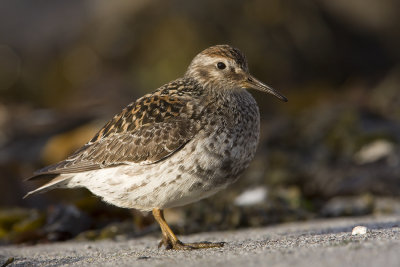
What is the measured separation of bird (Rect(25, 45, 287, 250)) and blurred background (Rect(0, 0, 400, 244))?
1362 mm

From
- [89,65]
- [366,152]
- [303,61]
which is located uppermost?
[89,65]

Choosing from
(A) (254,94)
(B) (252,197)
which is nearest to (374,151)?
(B) (252,197)

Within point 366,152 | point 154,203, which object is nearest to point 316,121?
point 366,152

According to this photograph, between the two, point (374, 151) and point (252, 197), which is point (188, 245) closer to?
point (252, 197)

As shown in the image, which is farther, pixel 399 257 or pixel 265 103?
pixel 265 103

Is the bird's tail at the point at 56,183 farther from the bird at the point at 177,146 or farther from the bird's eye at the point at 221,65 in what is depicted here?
the bird's eye at the point at 221,65

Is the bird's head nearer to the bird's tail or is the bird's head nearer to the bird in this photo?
the bird

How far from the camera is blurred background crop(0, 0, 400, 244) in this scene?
24.3 ft

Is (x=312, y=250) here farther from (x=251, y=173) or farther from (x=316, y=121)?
(x=316, y=121)

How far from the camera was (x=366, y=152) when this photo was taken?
9.04 meters

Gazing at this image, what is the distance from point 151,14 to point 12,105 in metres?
3.86

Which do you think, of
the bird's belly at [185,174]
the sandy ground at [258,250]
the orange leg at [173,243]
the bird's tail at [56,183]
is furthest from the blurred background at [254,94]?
the bird's belly at [185,174]

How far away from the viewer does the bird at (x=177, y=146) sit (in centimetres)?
526

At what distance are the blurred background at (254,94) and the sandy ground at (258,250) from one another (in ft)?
2.00
